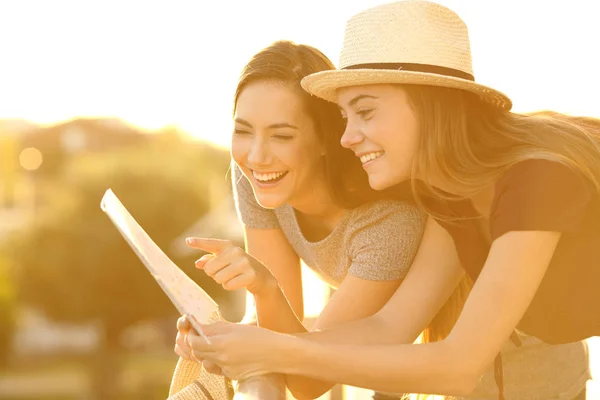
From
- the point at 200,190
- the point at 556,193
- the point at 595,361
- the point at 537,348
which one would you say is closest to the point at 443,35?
the point at 556,193

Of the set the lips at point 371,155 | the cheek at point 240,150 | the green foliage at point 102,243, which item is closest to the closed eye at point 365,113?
the lips at point 371,155

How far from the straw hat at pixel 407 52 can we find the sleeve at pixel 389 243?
491mm

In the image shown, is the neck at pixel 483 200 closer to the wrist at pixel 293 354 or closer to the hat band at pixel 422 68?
the hat band at pixel 422 68

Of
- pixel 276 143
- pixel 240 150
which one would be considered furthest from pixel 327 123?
pixel 240 150

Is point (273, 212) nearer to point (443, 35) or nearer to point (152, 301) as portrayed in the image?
point (443, 35)

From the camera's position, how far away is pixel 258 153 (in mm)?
3932

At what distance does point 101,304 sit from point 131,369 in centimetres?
899

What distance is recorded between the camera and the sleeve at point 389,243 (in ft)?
12.4

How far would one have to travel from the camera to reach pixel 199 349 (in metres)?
2.91

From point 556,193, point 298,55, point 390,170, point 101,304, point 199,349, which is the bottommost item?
point 199,349

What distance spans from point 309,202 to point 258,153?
0.32 meters

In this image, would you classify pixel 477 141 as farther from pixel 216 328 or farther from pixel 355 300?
pixel 216 328

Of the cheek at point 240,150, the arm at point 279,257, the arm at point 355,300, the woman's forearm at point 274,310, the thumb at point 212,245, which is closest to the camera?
the thumb at point 212,245

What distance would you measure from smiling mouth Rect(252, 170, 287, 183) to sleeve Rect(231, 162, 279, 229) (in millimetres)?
412
